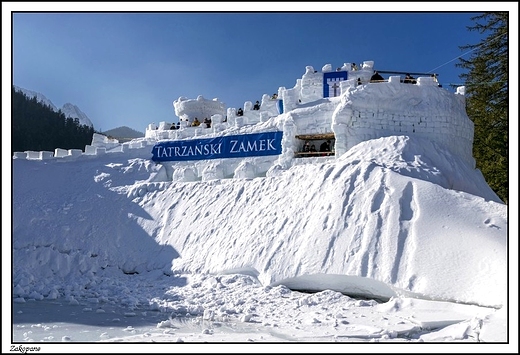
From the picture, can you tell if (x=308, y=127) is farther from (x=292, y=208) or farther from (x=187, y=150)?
(x=187, y=150)

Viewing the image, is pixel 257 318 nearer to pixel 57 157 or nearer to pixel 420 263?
pixel 420 263

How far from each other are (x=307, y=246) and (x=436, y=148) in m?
6.10

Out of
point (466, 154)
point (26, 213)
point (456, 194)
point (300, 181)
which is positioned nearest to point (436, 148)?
point (466, 154)

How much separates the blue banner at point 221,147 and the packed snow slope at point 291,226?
3.01 ft

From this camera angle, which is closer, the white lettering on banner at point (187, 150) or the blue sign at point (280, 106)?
the blue sign at point (280, 106)

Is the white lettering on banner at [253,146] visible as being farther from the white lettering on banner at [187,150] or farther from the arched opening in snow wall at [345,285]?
the arched opening in snow wall at [345,285]

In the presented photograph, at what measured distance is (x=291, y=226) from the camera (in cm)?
1249

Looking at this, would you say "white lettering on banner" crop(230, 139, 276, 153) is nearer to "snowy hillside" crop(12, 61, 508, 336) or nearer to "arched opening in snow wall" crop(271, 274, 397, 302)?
"snowy hillside" crop(12, 61, 508, 336)

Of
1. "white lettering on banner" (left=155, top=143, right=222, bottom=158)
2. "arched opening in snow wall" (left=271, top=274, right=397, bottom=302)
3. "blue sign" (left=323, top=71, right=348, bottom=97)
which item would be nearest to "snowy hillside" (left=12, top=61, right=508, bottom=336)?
"arched opening in snow wall" (left=271, top=274, right=397, bottom=302)

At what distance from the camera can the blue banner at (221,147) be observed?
55.6 ft

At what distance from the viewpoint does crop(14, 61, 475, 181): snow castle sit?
50.3ft

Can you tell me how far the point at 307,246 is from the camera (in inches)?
458

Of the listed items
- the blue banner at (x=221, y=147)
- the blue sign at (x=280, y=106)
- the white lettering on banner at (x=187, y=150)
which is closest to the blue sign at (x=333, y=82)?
the blue sign at (x=280, y=106)

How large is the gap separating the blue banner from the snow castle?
0.12 ft
